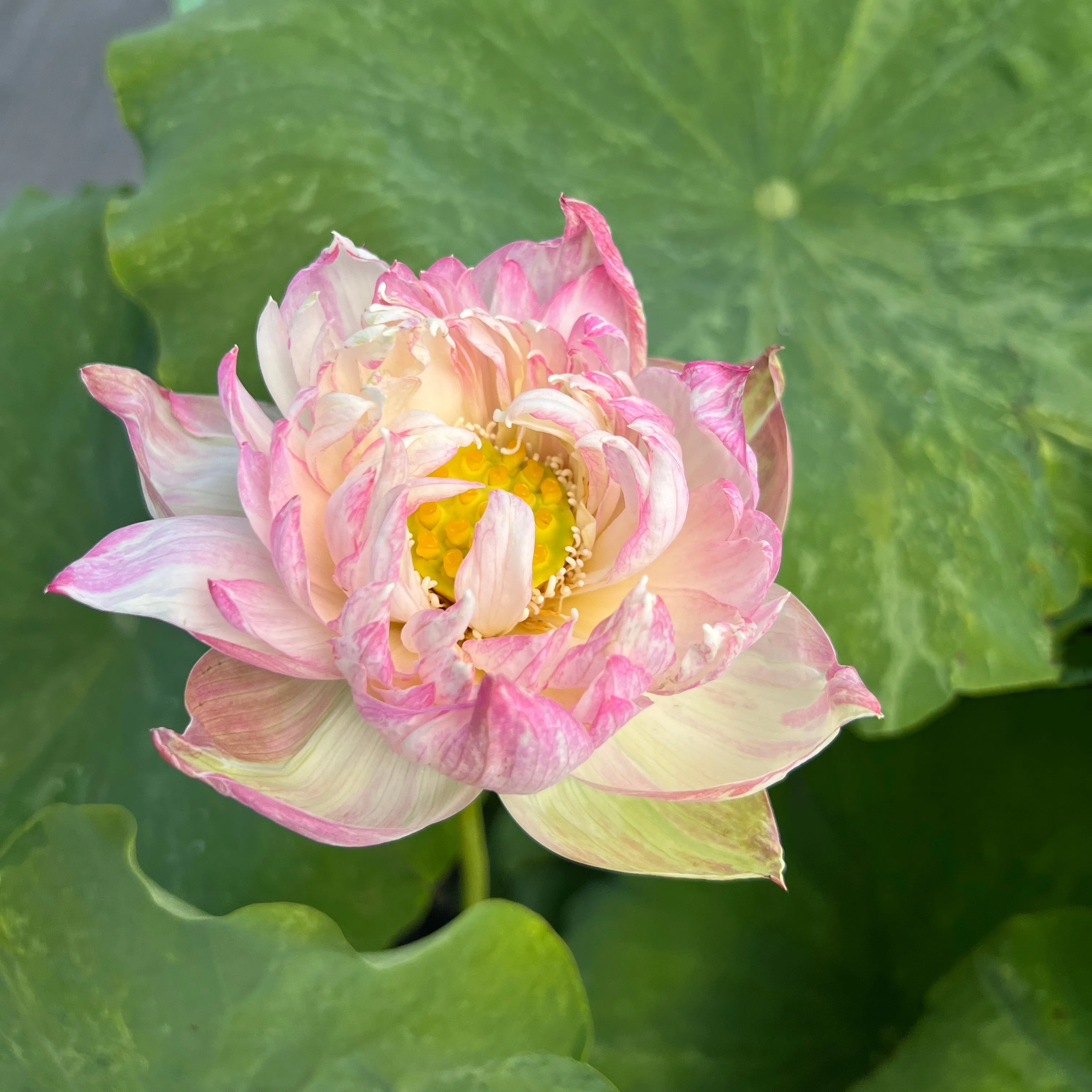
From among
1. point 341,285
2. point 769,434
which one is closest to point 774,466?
point 769,434

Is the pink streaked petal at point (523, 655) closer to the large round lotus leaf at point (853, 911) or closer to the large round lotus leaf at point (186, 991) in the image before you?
the large round lotus leaf at point (186, 991)

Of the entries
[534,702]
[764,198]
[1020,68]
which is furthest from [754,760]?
[1020,68]

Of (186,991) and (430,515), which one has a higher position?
(430,515)

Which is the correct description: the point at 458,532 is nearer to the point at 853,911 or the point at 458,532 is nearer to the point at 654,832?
the point at 654,832

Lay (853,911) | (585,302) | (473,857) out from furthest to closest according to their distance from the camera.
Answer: (853,911) < (473,857) < (585,302)

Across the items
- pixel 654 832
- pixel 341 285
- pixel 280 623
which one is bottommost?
pixel 654 832

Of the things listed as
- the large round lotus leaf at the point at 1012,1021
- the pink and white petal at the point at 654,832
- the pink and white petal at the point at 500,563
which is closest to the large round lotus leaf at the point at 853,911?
the large round lotus leaf at the point at 1012,1021

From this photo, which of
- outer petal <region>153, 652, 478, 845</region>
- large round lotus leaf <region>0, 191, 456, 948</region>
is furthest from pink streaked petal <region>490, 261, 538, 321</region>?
large round lotus leaf <region>0, 191, 456, 948</region>

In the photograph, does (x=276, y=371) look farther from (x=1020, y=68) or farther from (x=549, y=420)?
(x=1020, y=68)
